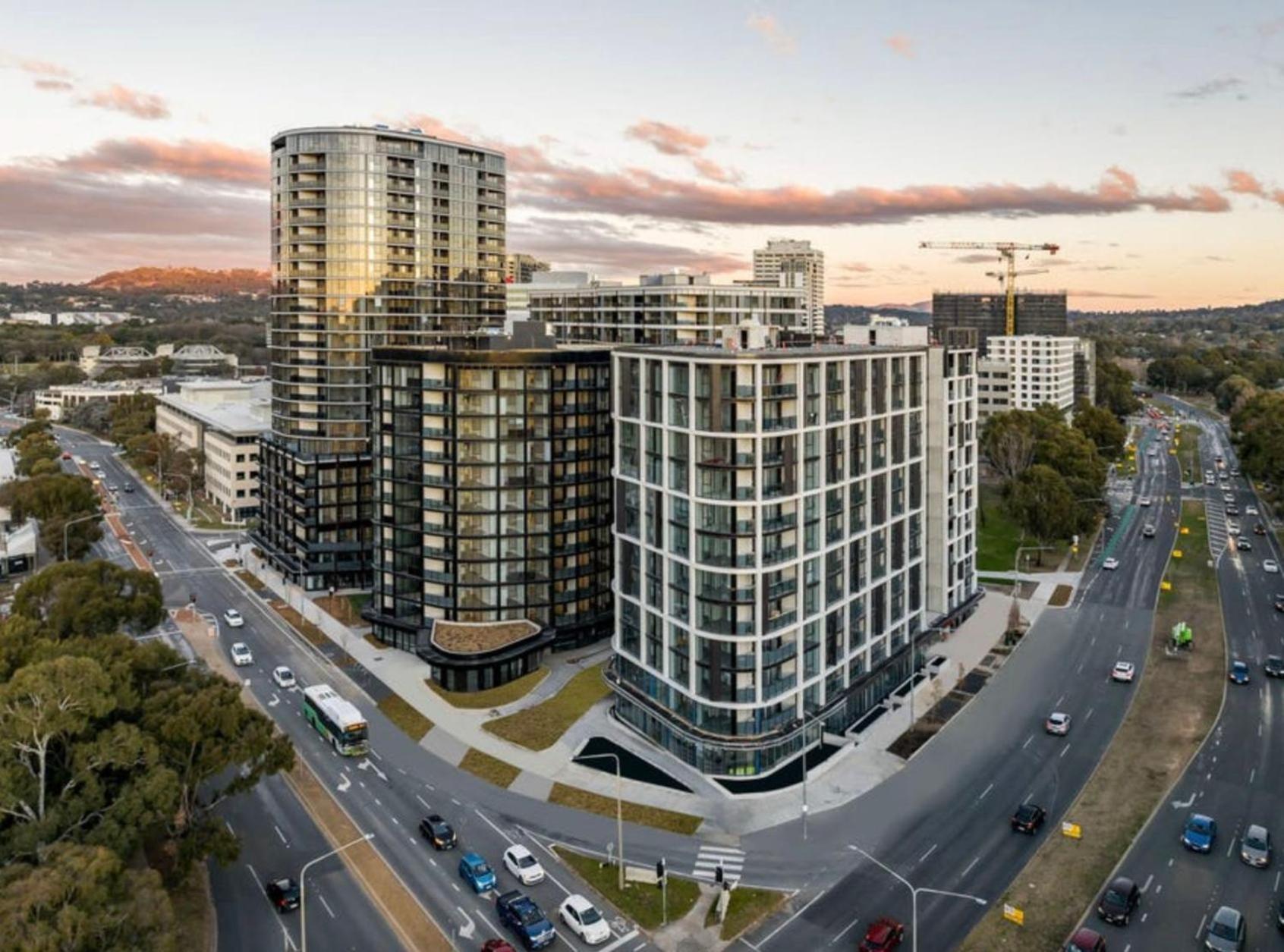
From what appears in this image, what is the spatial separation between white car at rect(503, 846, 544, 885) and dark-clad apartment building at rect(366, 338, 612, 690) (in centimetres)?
3112

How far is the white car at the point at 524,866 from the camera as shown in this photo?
2279 inches

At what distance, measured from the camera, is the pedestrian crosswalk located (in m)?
58.9

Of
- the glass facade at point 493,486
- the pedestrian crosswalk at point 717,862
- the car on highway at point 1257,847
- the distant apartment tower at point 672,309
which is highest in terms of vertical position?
the distant apartment tower at point 672,309

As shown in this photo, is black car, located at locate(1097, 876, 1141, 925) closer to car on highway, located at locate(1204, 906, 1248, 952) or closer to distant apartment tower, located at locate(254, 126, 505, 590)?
car on highway, located at locate(1204, 906, 1248, 952)

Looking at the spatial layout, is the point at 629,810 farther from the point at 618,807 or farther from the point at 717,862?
the point at 717,862

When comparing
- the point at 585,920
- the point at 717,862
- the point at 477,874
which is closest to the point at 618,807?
the point at 717,862

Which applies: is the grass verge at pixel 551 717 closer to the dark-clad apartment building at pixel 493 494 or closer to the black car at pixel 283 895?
the dark-clad apartment building at pixel 493 494

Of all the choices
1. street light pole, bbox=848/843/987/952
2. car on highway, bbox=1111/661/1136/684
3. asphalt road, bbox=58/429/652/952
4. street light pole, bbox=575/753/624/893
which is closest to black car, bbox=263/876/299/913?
asphalt road, bbox=58/429/652/952

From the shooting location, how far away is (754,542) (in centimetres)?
7069

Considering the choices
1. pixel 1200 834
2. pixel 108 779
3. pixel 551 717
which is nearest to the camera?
pixel 108 779

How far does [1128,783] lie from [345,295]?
339 feet

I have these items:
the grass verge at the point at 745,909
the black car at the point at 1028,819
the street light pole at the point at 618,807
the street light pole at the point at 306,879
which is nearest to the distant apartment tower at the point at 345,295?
the street light pole at the point at 618,807

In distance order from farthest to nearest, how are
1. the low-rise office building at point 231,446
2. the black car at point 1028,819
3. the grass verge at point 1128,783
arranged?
the low-rise office building at point 231,446 → the black car at point 1028,819 → the grass verge at point 1128,783

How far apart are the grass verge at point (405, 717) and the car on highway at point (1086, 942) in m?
51.4
